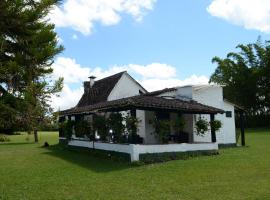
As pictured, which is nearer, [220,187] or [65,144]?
[220,187]

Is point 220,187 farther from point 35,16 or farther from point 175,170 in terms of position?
point 35,16

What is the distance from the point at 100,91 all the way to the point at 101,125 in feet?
43.1

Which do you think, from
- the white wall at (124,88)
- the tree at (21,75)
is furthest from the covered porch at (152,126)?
the tree at (21,75)

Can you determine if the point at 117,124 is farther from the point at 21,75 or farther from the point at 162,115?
the point at 21,75

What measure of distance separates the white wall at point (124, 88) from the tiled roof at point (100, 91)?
356 mm

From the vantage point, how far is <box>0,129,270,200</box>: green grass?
11.7 metres

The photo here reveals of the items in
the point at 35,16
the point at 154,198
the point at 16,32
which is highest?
the point at 35,16

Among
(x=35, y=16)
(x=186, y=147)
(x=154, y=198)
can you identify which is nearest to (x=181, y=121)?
(x=186, y=147)

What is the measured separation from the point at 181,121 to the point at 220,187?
8776 mm

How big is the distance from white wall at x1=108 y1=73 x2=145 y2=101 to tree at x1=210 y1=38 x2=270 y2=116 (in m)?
28.3

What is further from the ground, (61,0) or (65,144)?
(61,0)

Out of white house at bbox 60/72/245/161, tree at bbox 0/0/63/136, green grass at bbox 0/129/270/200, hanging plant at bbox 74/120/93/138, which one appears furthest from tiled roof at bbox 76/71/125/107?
tree at bbox 0/0/63/136

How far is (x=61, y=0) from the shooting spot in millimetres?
8336

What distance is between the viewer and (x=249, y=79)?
5938cm
